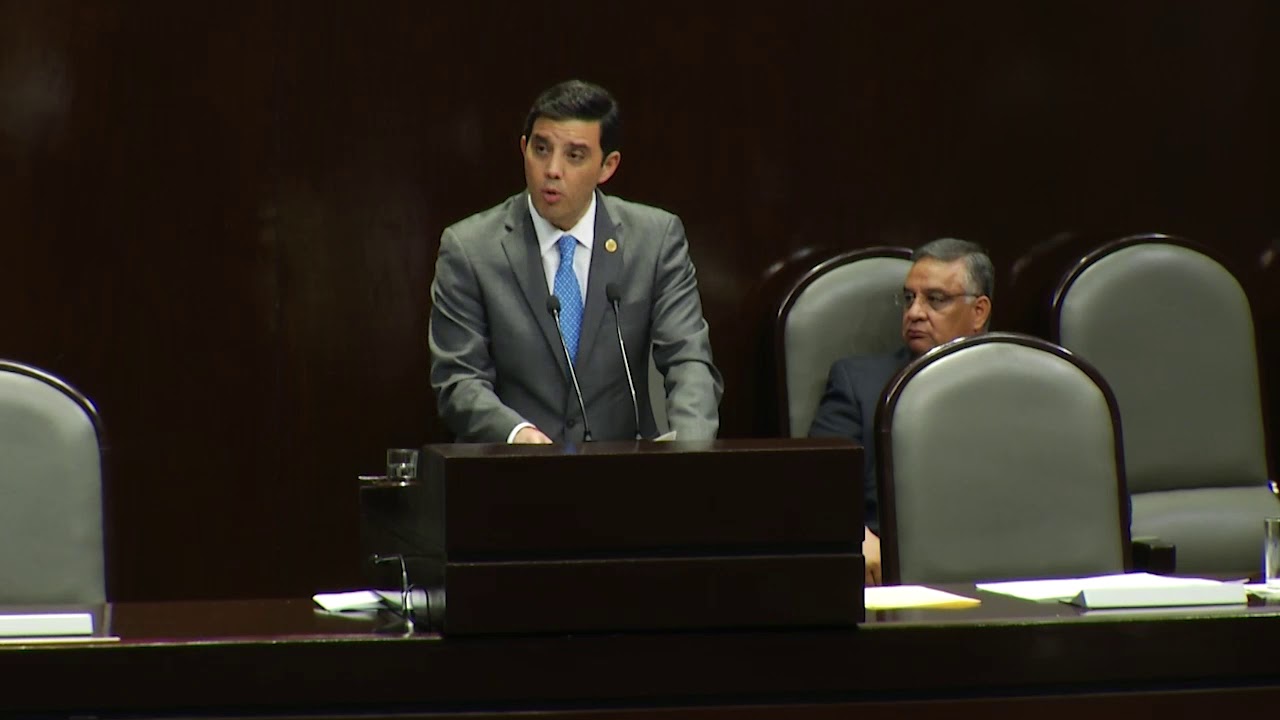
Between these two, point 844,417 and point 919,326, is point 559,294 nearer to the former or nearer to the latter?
point 844,417

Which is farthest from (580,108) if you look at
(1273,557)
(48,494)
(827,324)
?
(1273,557)

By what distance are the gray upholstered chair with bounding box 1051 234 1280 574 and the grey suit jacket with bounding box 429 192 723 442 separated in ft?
3.20

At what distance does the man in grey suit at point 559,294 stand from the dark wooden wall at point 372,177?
0.49 meters

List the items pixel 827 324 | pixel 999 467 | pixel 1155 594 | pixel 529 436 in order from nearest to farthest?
1. pixel 1155 594
2. pixel 999 467
3. pixel 529 436
4. pixel 827 324

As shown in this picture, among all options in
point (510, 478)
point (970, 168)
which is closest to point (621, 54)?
point (970, 168)

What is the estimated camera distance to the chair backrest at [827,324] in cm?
398

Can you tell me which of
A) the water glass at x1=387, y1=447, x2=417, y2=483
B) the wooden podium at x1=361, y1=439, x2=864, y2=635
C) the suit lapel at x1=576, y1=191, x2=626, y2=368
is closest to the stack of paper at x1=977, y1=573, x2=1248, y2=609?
the wooden podium at x1=361, y1=439, x2=864, y2=635

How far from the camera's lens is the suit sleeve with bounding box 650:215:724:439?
3.51 meters

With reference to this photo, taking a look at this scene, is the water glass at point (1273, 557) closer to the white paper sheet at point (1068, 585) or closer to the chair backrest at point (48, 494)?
the white paper sheet at point (1068, 585)

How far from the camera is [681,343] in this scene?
3664 millimetres

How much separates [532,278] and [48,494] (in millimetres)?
1288

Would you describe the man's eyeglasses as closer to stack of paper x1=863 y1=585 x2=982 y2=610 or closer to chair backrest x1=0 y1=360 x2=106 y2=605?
stack of paper x1=863 y1=585 x2=982 y2=610

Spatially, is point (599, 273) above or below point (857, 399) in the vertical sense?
above

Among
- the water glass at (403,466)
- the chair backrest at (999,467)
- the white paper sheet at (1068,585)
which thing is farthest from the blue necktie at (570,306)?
the water glass at (403,466)
